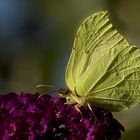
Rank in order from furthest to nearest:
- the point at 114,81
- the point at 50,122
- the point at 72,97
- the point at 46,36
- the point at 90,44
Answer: the point at 46,36, the point at 114,81, the point at 72,97, the point at 90,44, the point at 50,122

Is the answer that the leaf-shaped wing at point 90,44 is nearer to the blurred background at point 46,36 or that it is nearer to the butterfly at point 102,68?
the butterfly at point 102,68

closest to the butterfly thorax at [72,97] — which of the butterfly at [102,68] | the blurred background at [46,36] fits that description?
the butterfly at [102,68]

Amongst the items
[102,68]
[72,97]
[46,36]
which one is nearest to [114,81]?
[102,68]

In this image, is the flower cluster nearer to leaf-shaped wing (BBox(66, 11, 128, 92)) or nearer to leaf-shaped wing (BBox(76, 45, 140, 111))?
leaf-shaped wing (BBox(76, 45, 140, 111))

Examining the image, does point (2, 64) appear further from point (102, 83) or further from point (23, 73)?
point (102, 83)

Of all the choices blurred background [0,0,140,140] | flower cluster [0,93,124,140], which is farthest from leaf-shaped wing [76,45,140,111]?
blurred background [0,0,140,140]

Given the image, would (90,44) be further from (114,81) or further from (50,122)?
(50,122)

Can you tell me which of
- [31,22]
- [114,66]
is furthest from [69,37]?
[114,66]

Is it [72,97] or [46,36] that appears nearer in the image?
[72,97]
